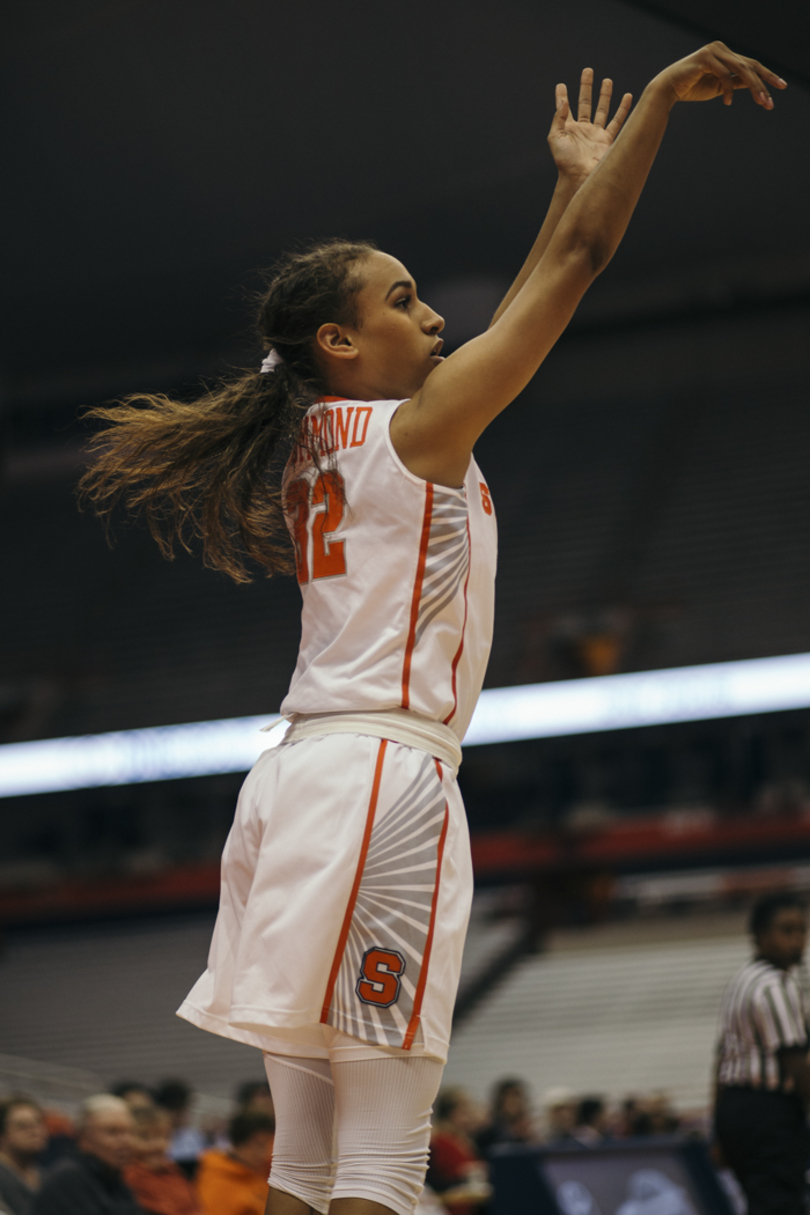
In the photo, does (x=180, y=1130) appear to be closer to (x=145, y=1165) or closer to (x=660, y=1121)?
(x=660, y=1121)

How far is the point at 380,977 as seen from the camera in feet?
6.15

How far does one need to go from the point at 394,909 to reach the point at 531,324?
89cm

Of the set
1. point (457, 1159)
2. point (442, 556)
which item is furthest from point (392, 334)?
point (457, 1159)

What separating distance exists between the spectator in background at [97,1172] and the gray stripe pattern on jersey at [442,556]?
3975 millimetres

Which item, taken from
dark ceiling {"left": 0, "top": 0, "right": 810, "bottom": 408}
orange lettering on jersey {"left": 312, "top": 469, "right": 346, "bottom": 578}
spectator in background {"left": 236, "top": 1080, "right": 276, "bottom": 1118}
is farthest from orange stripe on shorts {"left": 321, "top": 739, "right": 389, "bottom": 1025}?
dark ceiling {"left": 0, "top": 0, "right": 810, "bottom": 408}

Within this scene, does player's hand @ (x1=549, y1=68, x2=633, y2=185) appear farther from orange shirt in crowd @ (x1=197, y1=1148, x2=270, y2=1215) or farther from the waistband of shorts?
orange shirt in crowd @ (x1=197, y1=1148, x2=270, y2=1215)

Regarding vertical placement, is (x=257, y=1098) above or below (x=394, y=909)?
below

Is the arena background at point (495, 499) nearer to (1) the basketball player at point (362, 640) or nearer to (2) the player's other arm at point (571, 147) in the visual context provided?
(2) the player's other arm at point (571, 147)

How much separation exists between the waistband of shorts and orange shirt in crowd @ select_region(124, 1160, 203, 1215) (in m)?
4.38

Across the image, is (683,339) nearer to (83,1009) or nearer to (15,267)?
(15,267)

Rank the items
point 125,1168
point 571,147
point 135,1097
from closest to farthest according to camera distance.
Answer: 1. point 571,147
2. point 125,1168
3. point 135,1097

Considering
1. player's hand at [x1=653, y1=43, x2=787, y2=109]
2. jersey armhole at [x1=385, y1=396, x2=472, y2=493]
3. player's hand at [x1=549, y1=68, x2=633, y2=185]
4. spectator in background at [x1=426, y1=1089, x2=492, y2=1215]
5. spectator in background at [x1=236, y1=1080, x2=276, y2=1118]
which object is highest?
player's hand at [x1=549, y1=68, x2=633, y2=185]

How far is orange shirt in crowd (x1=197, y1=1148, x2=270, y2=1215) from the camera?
17.2 ft

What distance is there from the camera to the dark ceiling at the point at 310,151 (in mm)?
13742
